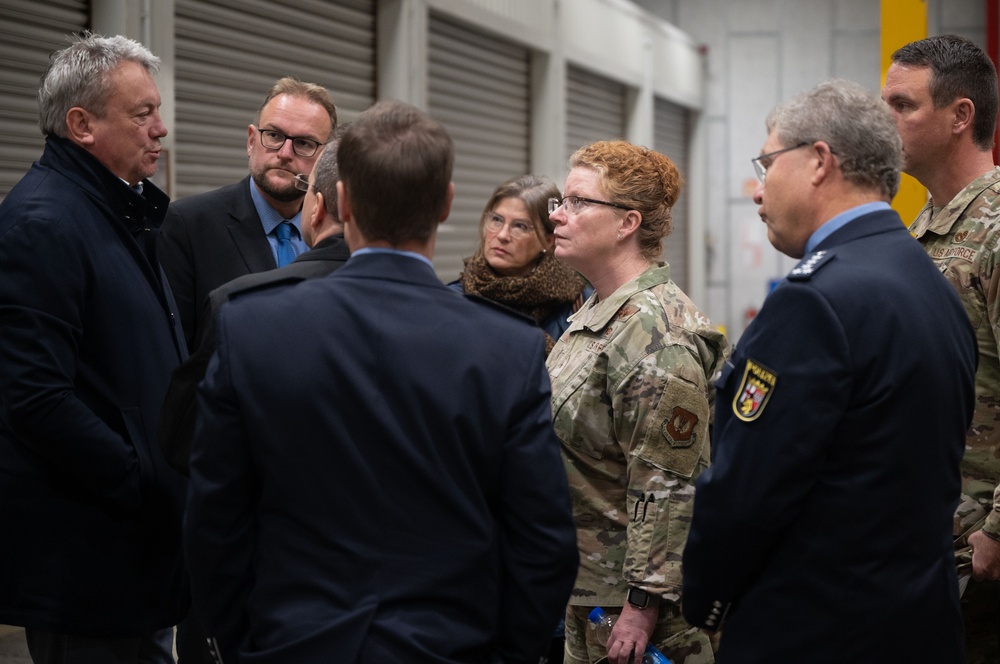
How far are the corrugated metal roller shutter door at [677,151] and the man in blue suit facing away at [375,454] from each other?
11.7 m

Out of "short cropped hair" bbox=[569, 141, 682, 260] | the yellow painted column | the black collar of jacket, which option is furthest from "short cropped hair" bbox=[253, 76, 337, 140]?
the yellow painted column

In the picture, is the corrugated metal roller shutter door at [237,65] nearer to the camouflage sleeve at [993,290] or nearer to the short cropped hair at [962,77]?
the short cropped hair at [962,77]

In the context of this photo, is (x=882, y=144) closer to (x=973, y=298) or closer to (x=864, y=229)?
(x=864, y=229)

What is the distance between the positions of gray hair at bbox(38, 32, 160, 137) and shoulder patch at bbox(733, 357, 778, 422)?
5.64ft

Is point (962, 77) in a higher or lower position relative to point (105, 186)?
higher

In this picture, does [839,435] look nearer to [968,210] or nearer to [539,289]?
[968,210]

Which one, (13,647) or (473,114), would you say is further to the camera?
(473,114)

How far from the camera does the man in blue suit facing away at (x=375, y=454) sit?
63.3 inches

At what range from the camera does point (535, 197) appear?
382 centimetres

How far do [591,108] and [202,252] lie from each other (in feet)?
27.3

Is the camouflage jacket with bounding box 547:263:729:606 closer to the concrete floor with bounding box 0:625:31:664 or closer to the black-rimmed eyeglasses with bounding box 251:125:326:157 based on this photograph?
the black-rimmed eyeglasses with bounding box 251:125:326:157

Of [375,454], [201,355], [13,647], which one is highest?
[201,355]

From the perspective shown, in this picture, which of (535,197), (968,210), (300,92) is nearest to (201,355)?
(300,92)

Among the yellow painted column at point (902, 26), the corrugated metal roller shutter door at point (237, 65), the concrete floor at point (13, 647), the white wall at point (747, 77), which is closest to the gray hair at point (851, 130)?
the concrete floor at point (13, 647)
